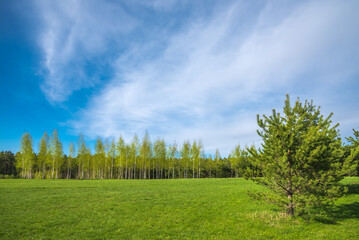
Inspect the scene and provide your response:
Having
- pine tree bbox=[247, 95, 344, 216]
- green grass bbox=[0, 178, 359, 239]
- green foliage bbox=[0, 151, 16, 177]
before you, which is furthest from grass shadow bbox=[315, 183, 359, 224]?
green foliage bbox=[0, 151, 16, 177]

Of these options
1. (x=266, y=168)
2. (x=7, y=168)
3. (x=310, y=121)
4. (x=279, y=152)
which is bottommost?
(x=7, y=168)

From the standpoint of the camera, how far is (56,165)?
2950 inches

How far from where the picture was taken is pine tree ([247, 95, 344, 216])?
11.1 m

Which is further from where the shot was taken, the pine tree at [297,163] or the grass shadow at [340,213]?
the grass shadow at [340,213]

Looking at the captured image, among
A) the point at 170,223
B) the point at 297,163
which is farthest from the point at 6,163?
the point at 297,163

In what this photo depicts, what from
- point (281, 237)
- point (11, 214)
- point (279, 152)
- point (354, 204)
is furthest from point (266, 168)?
point (11, 214)

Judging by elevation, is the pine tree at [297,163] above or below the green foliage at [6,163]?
above

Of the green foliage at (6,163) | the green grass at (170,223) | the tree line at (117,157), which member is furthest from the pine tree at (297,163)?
the green foliage at (6,163)

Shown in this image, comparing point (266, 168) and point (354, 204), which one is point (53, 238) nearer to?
point (266, 168)

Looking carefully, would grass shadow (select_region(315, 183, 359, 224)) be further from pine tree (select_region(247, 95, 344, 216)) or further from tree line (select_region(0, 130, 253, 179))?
tree line (select_region(0, 130, 253, 179))

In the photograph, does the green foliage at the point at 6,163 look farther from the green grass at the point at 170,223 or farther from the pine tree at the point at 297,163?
the pine tree at the point at 297,163

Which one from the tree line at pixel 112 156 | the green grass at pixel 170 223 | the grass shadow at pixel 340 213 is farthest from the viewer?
the tree line at pixel 112 156

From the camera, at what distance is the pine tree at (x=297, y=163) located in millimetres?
11141

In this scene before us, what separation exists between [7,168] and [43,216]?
5080 inches
